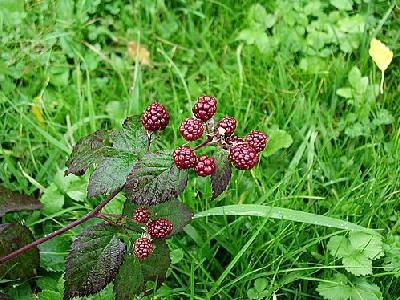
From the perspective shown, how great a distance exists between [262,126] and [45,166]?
80 centimetres

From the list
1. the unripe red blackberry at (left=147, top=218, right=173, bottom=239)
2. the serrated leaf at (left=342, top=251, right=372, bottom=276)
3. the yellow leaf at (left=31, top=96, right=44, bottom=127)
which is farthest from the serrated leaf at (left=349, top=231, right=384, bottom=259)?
the yellow leaf at (left=31, top=96, right=44, bottom=127)

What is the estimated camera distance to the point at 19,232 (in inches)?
73.2

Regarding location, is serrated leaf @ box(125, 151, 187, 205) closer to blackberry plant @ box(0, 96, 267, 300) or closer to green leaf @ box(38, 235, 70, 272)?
blackberry plant @ box(0, 96, 267, 300)

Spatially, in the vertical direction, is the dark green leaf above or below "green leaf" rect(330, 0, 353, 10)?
below

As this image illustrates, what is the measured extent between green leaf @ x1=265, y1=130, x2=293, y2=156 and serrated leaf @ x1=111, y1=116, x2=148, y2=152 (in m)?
0.81

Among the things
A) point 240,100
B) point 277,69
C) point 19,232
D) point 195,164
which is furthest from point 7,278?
point 277,69

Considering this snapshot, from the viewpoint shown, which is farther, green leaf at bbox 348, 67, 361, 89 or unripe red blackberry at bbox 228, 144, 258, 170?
green leaf at bbox 348, 67, 361, 89

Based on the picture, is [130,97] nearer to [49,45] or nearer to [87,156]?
[49,45]

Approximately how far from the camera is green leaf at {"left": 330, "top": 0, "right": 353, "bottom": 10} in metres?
2.74

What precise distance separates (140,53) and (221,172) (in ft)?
4.62

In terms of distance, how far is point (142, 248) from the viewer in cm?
156

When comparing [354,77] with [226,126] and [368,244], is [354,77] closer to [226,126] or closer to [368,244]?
[368,244]

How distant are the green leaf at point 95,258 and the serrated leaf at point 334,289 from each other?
2.14 ft

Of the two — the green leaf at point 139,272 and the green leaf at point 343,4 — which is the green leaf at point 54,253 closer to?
the green leaf at point 139,272
